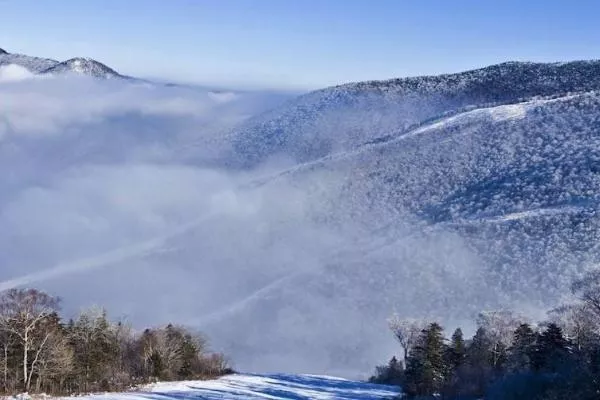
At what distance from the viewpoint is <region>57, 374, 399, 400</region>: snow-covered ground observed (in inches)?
1486

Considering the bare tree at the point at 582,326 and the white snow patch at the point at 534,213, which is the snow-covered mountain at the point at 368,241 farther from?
the bare tree at the point at 582,326

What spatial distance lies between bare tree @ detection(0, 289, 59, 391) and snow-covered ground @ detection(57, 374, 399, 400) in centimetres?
398

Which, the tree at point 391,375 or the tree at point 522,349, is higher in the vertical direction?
the tree at point 522,349

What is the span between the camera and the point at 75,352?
41031mm

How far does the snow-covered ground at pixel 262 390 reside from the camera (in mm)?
37750

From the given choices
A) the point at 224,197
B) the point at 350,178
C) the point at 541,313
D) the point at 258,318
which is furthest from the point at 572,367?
the point at 224,197

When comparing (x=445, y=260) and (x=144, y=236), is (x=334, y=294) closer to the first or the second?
(x=445, y=260)

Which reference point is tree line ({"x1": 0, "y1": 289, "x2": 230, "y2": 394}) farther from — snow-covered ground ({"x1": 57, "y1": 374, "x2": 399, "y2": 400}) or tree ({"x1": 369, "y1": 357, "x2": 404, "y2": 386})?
tree ({"x1": 369, "y1": 357, "x2": 404, "y2": 386})

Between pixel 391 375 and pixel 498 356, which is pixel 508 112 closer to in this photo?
pixel 391 375

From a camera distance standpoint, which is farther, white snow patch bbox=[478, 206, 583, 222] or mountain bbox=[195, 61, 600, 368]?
white snow patch bbox=[478, 206, 583, 222]

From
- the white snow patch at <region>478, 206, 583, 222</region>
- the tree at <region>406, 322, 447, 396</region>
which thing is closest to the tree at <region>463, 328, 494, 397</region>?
the tree at <region>406, 322, 447, 396</region>

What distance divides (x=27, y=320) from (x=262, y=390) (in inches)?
588

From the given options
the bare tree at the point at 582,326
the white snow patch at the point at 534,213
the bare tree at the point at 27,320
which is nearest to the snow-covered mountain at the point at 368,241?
the white snow patch at the point at 534,213

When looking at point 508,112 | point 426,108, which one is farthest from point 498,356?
point 426,108
